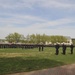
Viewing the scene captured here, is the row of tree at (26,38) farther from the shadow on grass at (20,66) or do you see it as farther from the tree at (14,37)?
the shadow on grass at (20,66)

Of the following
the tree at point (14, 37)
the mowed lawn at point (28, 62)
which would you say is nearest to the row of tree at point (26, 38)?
the tree at point (14, 37)

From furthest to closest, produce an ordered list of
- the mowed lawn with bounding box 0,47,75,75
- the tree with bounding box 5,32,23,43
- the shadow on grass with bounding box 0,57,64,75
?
1. the tree with bounding box 5,32,23,43
2. the mowed lawn with bounding box 0,47,75,75
3. the shadow on grass with bounding box 0,57,64,75

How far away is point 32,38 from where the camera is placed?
158 meters

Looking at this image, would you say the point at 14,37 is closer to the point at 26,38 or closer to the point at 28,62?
the point at 26,38

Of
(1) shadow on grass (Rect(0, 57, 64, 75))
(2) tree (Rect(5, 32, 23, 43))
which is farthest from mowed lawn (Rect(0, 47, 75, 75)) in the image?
(2) tree (Rect(5, 32, 23, 43))

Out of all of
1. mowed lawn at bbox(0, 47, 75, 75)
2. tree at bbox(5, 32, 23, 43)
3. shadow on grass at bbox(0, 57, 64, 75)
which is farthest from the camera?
tree at bbox(5, 32, 23, 43)

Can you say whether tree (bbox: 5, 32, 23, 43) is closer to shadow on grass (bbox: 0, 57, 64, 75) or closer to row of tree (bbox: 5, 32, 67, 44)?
row of tree (bbox: 5, 32, 67, 44)

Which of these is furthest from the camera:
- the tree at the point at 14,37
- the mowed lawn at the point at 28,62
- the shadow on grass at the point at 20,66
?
the tree at the point at 14,37

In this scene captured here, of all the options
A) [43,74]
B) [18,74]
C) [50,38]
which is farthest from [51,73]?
[50,38]

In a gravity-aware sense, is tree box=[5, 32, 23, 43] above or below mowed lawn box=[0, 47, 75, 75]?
above

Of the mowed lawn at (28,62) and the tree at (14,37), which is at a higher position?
the tree at (14,37)

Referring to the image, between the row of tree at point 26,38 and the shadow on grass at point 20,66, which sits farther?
the row of tree at point 26,38

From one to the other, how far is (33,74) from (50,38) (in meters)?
157

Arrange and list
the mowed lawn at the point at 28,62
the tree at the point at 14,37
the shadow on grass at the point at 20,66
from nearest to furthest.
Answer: the shadow on grass at the point at 20,66 < the mowed lawn at the point at 28,62 < the tree at the point at 14,37
